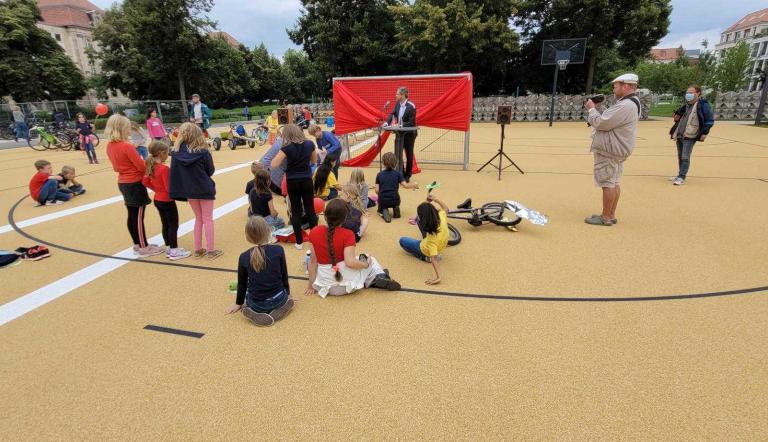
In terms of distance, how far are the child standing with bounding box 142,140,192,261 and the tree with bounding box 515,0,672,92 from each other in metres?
25.8

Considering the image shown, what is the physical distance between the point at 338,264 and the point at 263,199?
197 cm

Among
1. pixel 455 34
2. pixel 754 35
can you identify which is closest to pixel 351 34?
pixel 455 34

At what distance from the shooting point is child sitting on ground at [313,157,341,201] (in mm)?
5707

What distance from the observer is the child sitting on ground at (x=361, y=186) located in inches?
203

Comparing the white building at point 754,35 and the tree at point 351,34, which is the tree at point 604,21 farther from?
the white building at point 754,35

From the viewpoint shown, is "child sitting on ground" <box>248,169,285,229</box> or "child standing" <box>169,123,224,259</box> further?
"child sitting on ground" <box>248,169,285,229</box>

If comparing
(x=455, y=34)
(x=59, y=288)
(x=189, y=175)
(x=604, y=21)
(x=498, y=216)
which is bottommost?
(x=59, y=288)

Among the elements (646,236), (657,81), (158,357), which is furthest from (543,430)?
(657,81)

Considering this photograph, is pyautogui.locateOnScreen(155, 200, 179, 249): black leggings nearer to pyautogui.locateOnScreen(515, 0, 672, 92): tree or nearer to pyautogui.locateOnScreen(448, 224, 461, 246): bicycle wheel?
pyautogui.locateOnScreen(448, 224, 461, 246): bicycle wheel

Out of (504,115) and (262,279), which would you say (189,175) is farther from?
(504,115)

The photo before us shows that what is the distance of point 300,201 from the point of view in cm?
426

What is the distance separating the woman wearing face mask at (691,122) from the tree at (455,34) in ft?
59.2

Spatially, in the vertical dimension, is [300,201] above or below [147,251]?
above

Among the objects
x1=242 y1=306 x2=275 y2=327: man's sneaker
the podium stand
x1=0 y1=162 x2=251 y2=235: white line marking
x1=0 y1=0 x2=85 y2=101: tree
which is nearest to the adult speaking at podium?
the podium stand
